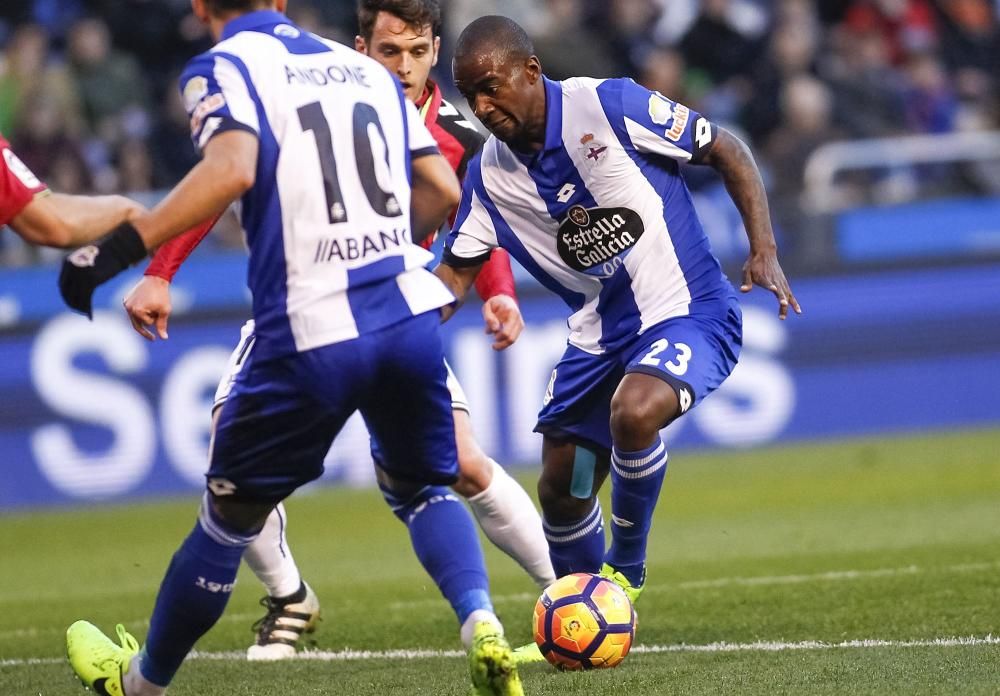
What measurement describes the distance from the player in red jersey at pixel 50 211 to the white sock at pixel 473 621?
1490 mm

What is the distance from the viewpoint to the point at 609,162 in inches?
237

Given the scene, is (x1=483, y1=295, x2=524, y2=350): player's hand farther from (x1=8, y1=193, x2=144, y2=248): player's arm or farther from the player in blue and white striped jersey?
(x1=8, y1=193, x2=144, y2=248): player's arm

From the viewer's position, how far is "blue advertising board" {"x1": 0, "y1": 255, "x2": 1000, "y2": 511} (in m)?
12.3

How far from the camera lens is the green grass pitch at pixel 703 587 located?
547cm

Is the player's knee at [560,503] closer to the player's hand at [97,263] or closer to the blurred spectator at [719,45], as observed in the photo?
the player's hand at [97,263]

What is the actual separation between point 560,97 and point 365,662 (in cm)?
216

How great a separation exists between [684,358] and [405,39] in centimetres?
160

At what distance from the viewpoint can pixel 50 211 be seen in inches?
192

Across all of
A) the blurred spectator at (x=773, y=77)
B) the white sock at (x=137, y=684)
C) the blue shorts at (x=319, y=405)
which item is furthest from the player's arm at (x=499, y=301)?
the blurred spectator at (x=773, y=77)

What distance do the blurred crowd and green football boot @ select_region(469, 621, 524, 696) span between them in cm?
944

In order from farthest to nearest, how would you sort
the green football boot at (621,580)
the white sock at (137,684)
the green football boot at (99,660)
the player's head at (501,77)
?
the green football boot at (621,580) → the player's head at (501,77) → the green football boot at (99,660) → the white sock at (137,684)

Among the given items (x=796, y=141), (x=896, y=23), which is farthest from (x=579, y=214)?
(x=896, y=23)

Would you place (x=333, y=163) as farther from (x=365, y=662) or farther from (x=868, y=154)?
(x=868, y=154)

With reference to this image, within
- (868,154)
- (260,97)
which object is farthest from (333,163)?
(868,154)
